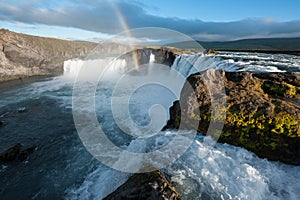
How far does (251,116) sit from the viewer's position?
618 centimetres

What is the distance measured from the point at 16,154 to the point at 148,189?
964cm

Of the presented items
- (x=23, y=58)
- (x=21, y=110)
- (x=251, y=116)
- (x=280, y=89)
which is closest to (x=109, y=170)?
(x=251, y=116)

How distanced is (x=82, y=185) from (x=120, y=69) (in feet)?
144

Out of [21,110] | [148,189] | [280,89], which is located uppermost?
[280,89]

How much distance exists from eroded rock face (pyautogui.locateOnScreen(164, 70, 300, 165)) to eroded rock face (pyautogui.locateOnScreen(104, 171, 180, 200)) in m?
3.04

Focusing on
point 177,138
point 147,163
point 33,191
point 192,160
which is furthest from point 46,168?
point 192,160

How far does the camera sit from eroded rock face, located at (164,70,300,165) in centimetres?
566

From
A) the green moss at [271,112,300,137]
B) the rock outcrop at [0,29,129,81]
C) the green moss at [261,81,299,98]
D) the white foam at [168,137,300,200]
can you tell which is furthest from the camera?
the rock outcrop at [0,29,129,81]

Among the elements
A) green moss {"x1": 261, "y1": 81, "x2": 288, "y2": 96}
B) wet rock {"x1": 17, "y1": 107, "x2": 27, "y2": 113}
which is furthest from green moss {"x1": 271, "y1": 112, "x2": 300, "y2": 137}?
wet rock {"x1": 17, "y1": 107, "x2": 27, "y2": 113}

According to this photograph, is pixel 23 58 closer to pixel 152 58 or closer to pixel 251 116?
pixel 152 58

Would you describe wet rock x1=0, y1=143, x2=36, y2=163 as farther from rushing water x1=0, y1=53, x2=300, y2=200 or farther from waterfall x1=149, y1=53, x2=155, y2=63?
waterfall x1=149, y1=53, x2=155, y2=63

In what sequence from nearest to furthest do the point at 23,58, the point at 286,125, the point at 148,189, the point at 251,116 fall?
the point at 148,189, the point at 286,125, the point at 251,116, the point at 23,58

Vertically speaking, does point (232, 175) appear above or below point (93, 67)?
above

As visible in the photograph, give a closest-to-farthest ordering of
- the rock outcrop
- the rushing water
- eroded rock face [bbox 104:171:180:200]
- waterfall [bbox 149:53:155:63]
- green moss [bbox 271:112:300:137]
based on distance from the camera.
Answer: eroded rock face [bbox 104:171:180:200] < the rushing water < green moss [bbox 271:112:300:137] < waterfall [bbox 149:53:155:63] < the rock outcrop
